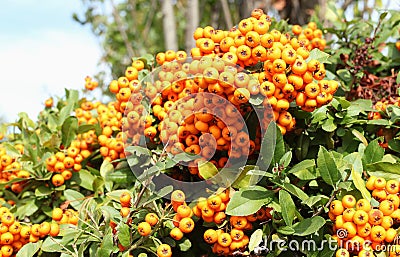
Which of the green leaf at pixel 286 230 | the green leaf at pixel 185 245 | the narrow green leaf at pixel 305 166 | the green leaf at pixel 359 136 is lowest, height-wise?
the green leaf at pixel 185 245

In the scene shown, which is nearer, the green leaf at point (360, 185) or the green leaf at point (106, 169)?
the green leaf at point (360, 185)

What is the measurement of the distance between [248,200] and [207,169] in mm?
179

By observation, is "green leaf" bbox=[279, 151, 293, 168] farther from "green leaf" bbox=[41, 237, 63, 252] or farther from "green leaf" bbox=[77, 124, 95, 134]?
"green leaf" bbox=[77, 124, 95, 134]

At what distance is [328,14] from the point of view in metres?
2.77

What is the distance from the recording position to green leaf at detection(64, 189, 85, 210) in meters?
2.09

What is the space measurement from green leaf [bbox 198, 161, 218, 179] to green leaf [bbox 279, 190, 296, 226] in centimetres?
25

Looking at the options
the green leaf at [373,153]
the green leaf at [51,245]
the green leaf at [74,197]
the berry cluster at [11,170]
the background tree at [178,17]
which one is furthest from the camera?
the background tree at [178,17]

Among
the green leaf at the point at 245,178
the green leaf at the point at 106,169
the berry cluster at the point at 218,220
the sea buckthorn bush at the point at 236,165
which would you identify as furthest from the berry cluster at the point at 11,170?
the green leaf at the point at 245,178

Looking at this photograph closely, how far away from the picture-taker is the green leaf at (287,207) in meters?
1.57

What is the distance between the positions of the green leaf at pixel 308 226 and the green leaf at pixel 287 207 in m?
0.03

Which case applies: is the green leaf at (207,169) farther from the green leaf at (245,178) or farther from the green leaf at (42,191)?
the green leaf at (42,191)

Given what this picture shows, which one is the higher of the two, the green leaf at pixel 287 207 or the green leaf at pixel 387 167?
the green leaf at pixel 387 167

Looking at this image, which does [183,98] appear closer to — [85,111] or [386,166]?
[386,166]

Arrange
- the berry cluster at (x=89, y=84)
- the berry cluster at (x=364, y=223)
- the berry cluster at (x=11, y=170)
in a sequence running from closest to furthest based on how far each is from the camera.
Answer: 1. the berry cluster at (x=364, y=223)
2. the berry cluster at (x=11, y=170)
3. the berry cluster at (x=89, y=84)
